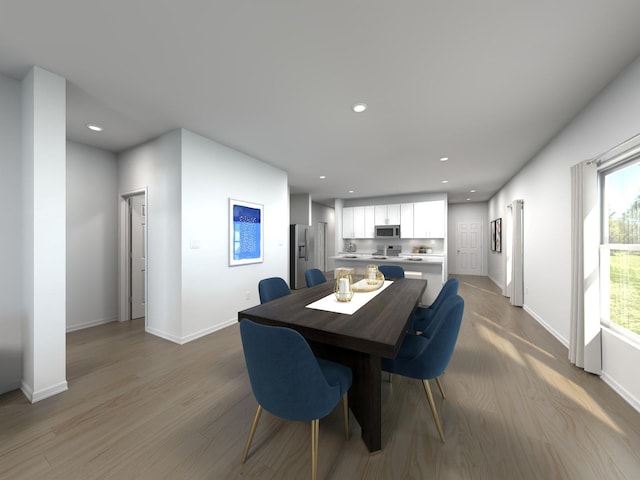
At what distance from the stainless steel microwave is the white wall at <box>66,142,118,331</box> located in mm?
6080

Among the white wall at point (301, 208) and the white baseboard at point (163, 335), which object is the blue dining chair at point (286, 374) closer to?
the white baseboard at point (163, 335)

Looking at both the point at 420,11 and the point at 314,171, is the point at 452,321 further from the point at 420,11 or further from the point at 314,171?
the point at 314,171

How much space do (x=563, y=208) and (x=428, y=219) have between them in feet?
13.1

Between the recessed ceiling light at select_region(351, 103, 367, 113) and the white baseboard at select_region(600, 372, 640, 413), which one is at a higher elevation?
the recessed ceiling light at select_region(351, 103, 367, 113)

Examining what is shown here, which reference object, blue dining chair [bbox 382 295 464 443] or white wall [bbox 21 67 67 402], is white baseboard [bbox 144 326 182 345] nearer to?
white wall [bbox 21 67 67 402]

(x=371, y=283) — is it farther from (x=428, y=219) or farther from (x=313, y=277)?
(x=428, y=219)

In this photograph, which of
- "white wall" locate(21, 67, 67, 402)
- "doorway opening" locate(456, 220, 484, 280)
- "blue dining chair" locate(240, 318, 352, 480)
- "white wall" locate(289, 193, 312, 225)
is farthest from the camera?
"doorway opening" locate(456, 220, 484, 280)

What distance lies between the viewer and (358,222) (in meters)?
7.84

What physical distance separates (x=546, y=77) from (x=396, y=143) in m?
1.66

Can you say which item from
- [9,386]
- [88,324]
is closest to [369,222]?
[88,324]


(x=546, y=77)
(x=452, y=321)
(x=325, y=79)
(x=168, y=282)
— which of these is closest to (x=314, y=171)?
(x=325, y=79)

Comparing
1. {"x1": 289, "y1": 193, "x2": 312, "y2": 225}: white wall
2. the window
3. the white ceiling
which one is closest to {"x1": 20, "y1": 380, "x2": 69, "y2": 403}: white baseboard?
the white ceiling

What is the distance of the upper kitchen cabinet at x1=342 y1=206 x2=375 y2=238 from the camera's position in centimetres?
766

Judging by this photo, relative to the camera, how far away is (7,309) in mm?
2047
